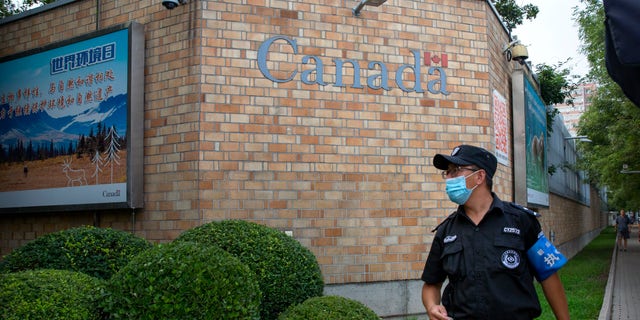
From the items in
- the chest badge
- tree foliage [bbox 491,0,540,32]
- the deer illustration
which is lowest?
the chest badge

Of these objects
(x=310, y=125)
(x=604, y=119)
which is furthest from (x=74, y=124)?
(x=604, y=119)

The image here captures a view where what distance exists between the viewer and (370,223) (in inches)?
345

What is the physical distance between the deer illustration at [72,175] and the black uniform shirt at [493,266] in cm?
690

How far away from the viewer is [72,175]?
9.23 metres

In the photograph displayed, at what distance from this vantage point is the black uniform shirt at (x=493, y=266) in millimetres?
3340

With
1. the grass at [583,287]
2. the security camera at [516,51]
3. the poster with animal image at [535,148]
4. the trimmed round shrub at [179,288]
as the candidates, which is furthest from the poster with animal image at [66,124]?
the poster with animal image at [535,148]

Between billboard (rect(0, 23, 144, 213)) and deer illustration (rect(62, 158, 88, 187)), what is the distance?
0.01 m

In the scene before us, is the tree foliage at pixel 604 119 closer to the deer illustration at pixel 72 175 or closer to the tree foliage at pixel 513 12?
the tree foliage at pixel 513 12

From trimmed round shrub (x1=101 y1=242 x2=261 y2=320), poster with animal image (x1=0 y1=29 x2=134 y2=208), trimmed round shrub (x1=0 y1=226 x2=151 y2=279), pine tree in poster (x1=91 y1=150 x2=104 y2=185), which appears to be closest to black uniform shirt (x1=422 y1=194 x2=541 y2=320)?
trimmed round shrub (x1=101 y1=242 x2=261 y2=320)

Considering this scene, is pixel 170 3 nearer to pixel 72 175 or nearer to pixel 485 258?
pixel 72 175

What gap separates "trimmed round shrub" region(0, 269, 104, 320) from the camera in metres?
4.43

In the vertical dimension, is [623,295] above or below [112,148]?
below

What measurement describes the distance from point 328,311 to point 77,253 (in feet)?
8.45

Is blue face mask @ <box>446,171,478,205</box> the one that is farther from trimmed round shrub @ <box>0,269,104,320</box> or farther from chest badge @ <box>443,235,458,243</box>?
trimmed round shrub @ <box>0,269,104,320</box>
